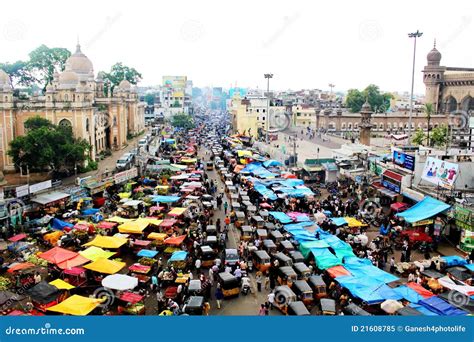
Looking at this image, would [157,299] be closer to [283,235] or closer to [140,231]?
[140,231]

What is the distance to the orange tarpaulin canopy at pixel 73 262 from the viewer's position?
13609 mm

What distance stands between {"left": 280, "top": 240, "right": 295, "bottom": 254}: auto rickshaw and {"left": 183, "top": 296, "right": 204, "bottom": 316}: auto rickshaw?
15.2 ft

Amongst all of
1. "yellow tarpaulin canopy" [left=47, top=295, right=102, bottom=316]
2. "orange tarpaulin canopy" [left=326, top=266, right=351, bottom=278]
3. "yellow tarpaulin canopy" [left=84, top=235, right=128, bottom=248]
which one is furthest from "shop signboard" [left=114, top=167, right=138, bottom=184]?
"orange tarpaulin canopy" [left=326, top=266, right=351, bottom=278]

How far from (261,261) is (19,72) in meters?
42.4

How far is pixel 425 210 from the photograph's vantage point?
18.4 meters

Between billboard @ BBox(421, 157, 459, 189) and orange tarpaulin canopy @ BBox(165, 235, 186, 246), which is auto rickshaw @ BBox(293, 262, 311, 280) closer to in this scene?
orange tarpaulin canopy @ BBox(165, 235, 186, 246)

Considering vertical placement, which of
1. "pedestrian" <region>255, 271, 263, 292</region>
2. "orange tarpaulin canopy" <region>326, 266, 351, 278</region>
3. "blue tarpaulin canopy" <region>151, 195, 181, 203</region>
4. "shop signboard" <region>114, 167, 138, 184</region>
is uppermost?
"shop signboard" <region>114, 167, 138, 184</region>

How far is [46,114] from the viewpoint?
32.9 meters

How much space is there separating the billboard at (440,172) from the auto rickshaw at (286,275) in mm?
10243

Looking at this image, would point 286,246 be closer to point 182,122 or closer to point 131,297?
point 131,297

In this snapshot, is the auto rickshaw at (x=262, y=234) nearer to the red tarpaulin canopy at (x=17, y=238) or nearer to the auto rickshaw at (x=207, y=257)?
the auto rickshaw at (x=207, y=257)

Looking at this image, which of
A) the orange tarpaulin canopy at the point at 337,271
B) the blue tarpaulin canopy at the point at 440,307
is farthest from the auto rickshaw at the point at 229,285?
the blue tarpaulin canopy at the point at 440,307

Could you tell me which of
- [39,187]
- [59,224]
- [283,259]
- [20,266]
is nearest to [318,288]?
[283,259]

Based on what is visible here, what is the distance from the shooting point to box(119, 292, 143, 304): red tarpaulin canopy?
1204 cm
